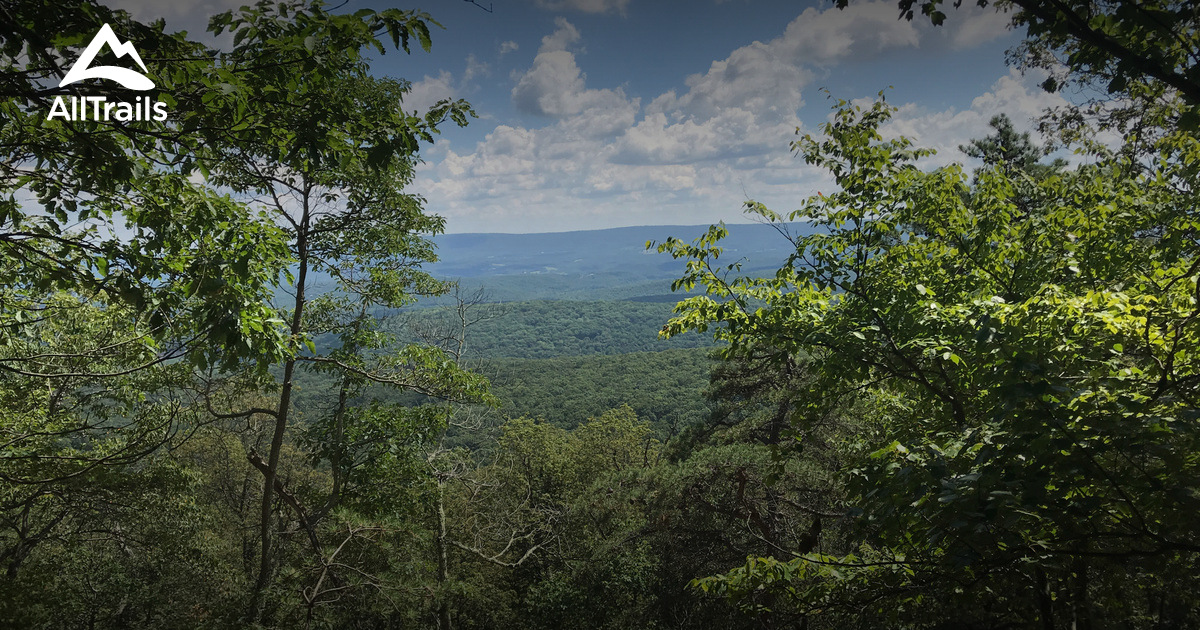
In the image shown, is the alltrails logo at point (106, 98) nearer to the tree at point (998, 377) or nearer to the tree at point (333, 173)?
the tree at point (333, 173)

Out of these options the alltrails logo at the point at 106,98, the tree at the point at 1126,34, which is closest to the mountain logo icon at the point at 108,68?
the alltrails logo at the point at 106,98

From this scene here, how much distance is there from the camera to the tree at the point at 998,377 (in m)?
Result: 2.33

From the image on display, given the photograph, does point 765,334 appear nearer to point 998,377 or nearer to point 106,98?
point 998,377

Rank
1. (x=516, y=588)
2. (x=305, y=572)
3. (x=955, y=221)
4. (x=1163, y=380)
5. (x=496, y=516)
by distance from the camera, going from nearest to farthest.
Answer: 1. (x=1163, y=380)
2. (x=955, y=221)
3. (x=305, y=572)
4. (x=496, y=516)
5. (x=516, y=588)

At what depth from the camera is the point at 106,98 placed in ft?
8.69

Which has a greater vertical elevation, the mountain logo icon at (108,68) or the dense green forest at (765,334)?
the mountain logo icon at (108,68)

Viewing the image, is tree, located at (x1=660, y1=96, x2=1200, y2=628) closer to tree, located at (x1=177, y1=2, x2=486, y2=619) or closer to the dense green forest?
the dense green forest

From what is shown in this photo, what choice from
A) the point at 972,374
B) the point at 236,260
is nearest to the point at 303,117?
the point at 236,260

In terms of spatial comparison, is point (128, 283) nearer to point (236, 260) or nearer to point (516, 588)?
point (236, 260)

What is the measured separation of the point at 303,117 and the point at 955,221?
5318 mm

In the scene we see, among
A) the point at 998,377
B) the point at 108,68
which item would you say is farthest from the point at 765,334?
the point at 108,68

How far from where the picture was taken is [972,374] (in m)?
4.25

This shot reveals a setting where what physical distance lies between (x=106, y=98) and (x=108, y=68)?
0.74ft

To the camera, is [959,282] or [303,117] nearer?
[303,117]
